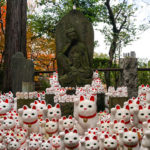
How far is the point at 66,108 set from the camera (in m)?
4.94

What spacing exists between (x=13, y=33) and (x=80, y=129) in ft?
20.6

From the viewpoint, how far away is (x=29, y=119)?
3137 millimetres

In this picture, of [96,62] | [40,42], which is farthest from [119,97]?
[40,42]

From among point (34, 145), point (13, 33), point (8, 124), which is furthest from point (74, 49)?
point (34, 145)

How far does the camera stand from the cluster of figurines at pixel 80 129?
98.2 inches

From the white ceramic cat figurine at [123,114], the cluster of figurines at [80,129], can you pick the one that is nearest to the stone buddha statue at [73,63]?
the cluster of figurines at [80,129]

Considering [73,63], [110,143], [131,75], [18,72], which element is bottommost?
[110,143]

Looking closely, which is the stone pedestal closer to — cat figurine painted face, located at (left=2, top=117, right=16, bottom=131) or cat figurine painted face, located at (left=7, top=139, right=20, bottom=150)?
cat figurine painted face, located at (left=2, top=117, right=16, bottom=131)

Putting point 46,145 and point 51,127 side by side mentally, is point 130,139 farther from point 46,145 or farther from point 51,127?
point 51,127

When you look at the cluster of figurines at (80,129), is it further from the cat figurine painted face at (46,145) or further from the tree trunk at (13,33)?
the tree trunk at (13,33)

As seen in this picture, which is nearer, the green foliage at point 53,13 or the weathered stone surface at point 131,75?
the weathered stone surface at point 131,75

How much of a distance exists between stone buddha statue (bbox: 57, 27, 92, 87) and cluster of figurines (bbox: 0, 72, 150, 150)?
2470mm

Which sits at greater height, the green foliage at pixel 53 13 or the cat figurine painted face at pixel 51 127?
the green foliage at pixel 53 13

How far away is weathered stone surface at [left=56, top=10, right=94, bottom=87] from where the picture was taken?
242 inches
